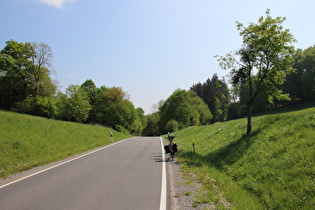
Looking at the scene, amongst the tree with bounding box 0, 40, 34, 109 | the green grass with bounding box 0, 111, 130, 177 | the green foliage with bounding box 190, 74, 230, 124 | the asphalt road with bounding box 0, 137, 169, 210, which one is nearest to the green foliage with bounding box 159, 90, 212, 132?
the green foliage with bounding box 190, 74, 230, 124

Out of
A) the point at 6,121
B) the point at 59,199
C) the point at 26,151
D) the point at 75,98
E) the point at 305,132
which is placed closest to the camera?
the point at 59,199

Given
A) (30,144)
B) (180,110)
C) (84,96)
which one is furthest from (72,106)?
(180,110)

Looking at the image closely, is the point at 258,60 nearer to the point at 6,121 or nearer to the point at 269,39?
the point at 269,39

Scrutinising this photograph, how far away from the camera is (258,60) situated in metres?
12.5

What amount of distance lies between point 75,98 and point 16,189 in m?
40.9

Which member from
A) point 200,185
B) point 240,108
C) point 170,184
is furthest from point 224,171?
point 240,108

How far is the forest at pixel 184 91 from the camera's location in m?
11.8

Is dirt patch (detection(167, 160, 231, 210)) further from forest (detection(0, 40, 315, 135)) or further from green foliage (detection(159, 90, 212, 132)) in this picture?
green foliage (detection(159, 90, 212, 132))

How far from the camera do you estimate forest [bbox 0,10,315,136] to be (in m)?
11.8

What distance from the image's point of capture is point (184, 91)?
215ft

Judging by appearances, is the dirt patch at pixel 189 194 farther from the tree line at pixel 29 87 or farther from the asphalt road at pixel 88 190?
the tree line at pixel 29 87

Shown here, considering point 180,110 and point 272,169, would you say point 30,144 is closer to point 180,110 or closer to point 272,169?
point 272,169

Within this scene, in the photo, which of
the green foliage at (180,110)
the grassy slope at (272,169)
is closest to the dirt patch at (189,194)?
the grassy slope at (272,169)

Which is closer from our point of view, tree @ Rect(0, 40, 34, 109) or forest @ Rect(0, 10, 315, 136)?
forest @ Rect(0, 10, 315, 136)
